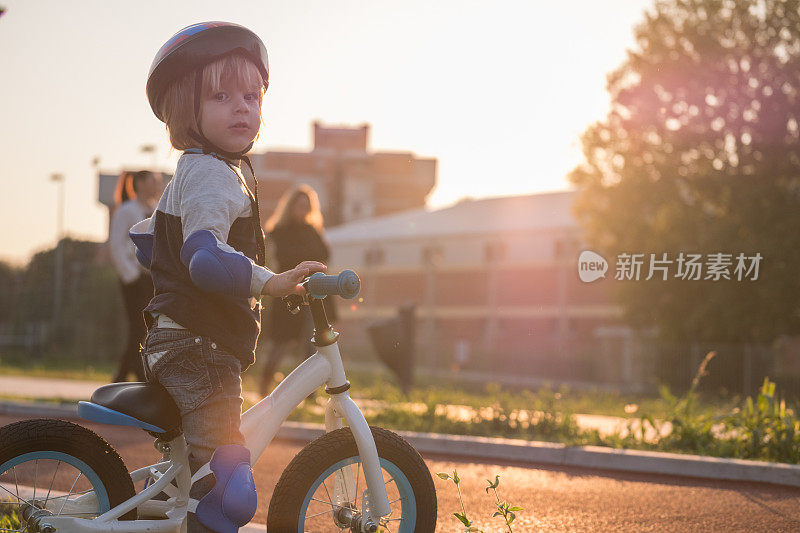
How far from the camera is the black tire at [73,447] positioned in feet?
9.79

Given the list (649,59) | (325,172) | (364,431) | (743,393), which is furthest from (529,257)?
(364,431)

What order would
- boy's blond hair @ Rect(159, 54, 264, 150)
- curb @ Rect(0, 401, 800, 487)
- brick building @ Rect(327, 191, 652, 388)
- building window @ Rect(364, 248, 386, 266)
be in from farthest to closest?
1. building window @ Rect(364, 248, 386, 266)
2. brick building @ Rect(327, 191, 652, 388)
3. curb @ Rect(0, 401, 800, 487)
4. boy's blond hair @ Rect(159, 54, 264, 150)

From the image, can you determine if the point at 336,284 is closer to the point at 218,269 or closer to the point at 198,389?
the point at 218,269

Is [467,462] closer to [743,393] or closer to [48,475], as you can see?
[48,475]

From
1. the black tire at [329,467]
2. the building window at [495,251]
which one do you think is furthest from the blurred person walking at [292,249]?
the building window at [495,251]

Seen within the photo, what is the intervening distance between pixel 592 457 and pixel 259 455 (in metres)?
4.25

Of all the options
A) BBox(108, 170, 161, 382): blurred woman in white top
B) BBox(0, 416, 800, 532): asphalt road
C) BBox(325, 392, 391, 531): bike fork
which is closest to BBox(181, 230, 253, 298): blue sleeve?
BBox(325, 392, 391, 531): bike fork

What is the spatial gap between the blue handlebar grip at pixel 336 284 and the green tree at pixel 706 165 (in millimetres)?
19679

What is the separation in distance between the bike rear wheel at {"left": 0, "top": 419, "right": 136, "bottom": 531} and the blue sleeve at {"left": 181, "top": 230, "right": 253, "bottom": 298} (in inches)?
28.1

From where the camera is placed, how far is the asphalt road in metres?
4.86

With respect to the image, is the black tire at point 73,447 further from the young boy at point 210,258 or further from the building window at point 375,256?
the building window at point 375,256

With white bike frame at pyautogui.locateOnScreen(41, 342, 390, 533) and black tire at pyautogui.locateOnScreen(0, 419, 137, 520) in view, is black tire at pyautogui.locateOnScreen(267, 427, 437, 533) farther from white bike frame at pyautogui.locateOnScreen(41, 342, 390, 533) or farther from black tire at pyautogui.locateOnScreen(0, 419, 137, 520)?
black tire at pyautogui.locateOnScreen(0, 419, 137, 520)

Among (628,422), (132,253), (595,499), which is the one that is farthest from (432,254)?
(595,499)

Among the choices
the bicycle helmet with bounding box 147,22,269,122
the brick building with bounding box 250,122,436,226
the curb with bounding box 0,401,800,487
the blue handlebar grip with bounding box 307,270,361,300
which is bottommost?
the curb with bounding box 0,401,800,487
